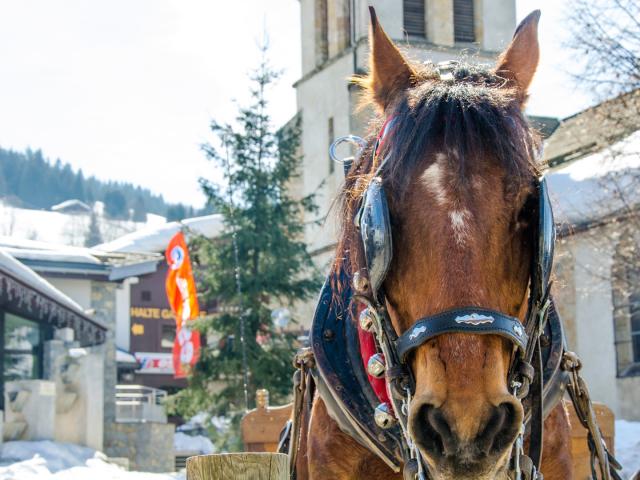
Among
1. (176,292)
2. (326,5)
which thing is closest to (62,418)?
(176,292)

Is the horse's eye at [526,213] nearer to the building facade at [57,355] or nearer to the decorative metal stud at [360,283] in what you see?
the decorative metal stud at [360,283]

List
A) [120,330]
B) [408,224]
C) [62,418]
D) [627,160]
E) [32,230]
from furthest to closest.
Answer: [32,230], [120,330], [62,418], [627,160], [408,224]

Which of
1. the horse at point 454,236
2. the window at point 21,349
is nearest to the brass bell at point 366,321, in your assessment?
the horse at point 454,236

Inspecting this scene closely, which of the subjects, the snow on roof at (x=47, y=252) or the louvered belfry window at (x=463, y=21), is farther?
the louvered belfry window at (x=463, y=21)

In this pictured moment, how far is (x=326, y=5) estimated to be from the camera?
129 ft

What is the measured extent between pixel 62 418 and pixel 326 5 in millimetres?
21974

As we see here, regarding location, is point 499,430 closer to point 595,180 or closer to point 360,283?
point 360,283

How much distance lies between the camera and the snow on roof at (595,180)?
16.3 metres

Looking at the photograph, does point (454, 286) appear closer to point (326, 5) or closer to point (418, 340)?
point (418, 340)

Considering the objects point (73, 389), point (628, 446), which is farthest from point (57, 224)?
point (628, 446)

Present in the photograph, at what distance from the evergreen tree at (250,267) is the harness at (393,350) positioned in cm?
1701

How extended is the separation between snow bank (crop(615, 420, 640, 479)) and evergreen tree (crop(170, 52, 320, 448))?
627 cm

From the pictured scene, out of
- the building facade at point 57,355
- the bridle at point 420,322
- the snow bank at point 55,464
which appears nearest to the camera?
the bridle at point 420,322

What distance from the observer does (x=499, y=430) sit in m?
2.57
